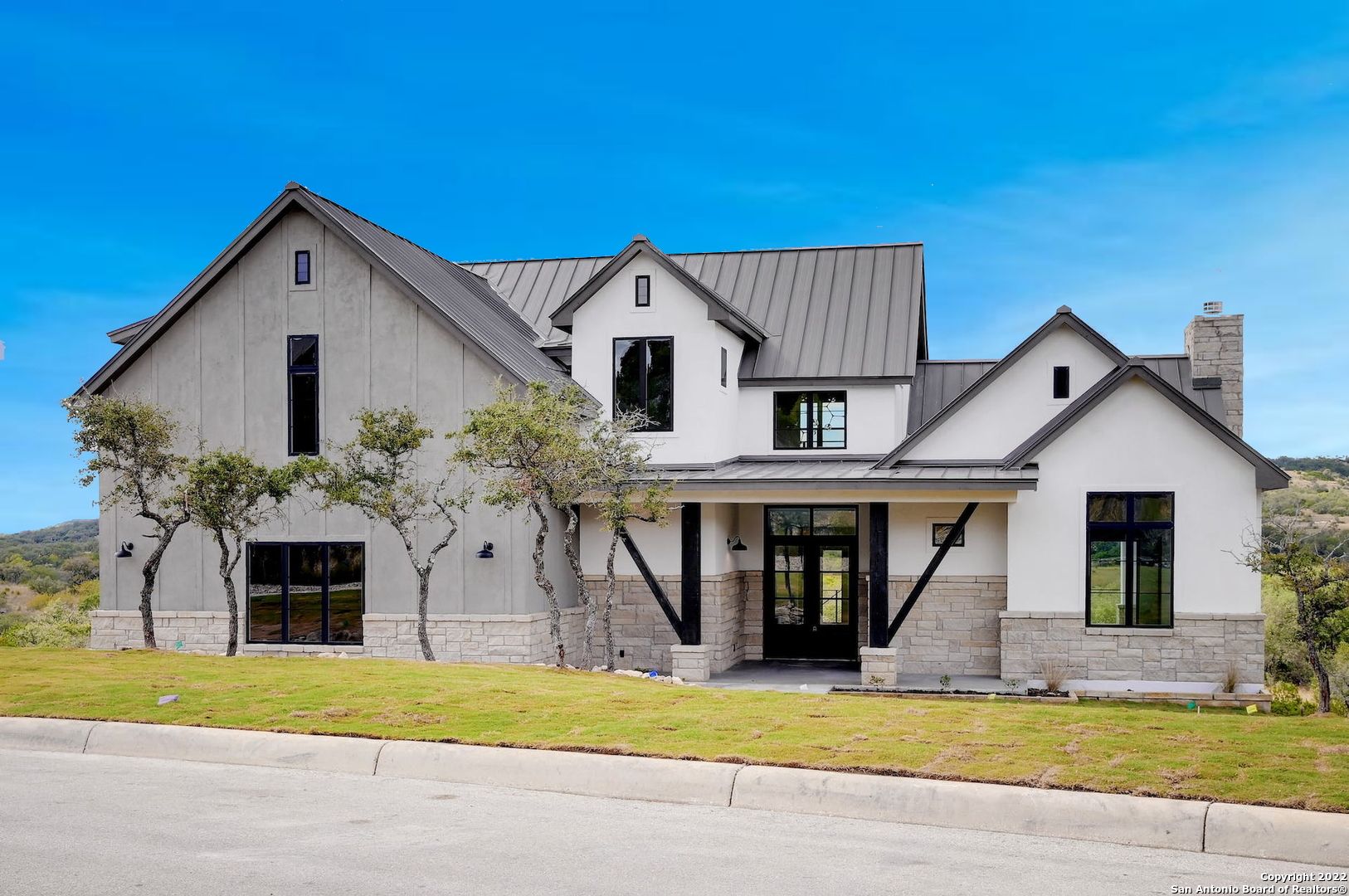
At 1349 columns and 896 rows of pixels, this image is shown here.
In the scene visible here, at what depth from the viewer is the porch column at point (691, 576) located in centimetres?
1945

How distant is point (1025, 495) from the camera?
19.1 metres

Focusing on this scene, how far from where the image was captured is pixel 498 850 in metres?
7.39

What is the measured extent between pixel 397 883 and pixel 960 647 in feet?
49.1

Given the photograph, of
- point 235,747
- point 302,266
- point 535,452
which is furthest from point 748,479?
point 235,747

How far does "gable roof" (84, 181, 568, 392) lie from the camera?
1950 centimetres

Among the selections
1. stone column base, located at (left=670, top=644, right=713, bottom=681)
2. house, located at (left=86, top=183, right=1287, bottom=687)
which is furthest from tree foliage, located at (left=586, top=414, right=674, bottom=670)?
stone column base, located at (left=670, top=644, right=713, bottom=681)

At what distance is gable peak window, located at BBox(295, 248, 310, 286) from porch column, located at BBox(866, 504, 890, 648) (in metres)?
10.4

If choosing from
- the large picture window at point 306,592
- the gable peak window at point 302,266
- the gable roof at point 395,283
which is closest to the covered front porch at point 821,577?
the gable roof at point 395,283

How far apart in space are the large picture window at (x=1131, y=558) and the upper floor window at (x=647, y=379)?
7.22m

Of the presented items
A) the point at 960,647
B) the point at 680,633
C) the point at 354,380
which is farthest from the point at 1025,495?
the point at 354,380

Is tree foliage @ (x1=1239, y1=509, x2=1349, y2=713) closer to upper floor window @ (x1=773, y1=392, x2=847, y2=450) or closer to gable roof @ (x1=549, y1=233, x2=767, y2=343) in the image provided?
upper floor window @ (x1=773, y1=392, x2=847, y2=450)

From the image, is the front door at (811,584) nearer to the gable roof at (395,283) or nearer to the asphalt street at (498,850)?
the gable roof at (395,283)

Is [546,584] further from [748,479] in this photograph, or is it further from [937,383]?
[937,383]

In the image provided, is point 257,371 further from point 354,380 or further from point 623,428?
point 623,428
